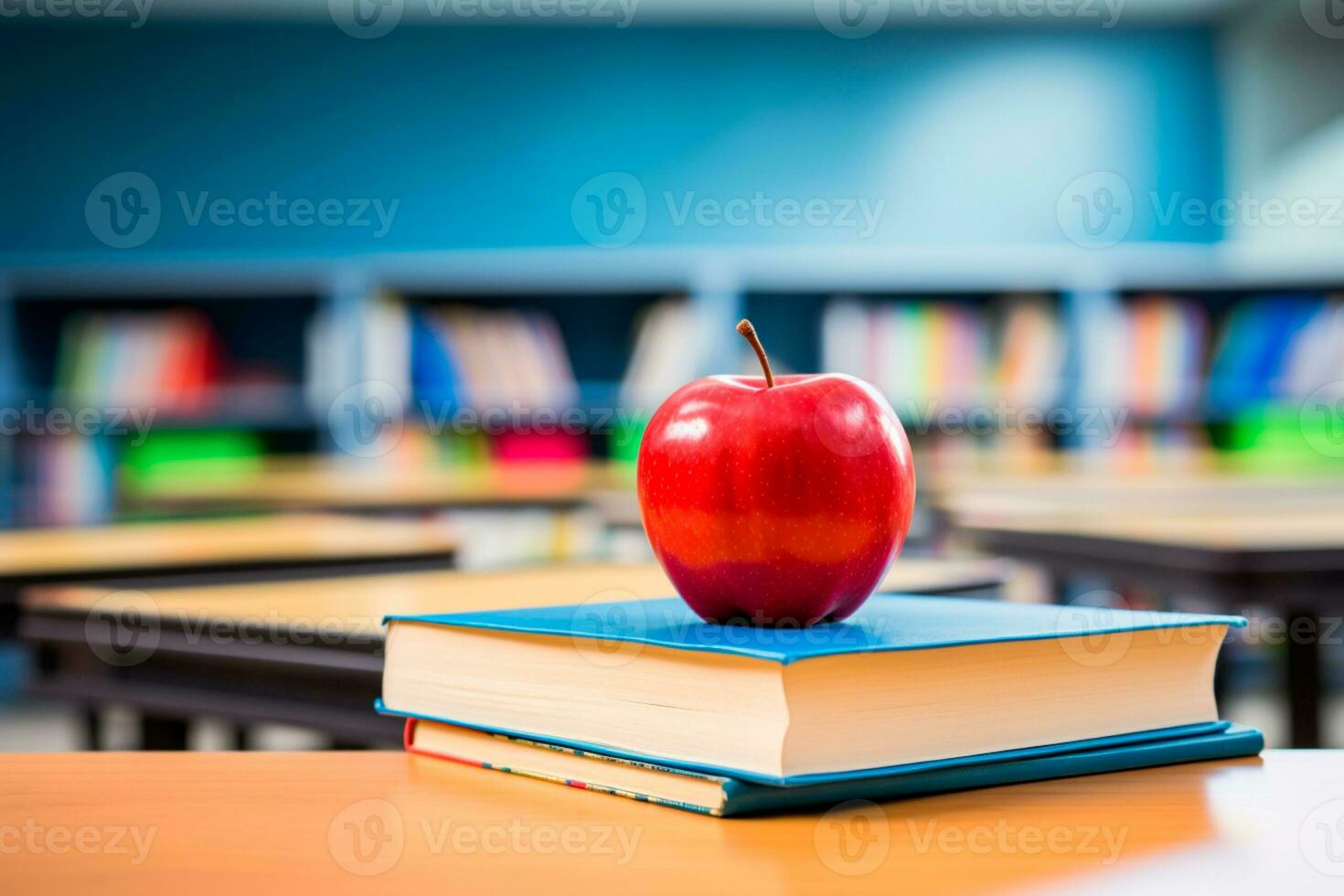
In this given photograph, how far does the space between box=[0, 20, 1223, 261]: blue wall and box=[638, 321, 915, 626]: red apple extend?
5.12 meters

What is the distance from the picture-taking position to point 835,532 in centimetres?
69

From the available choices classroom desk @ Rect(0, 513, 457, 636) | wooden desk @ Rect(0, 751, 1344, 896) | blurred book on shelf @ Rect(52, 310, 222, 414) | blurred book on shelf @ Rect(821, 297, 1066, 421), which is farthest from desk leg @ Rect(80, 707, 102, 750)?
blurred book on shelf @ Rect(821, 297, 1066, 421)

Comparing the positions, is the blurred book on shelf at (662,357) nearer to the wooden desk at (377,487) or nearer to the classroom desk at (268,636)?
the wooden desk at (377,487)

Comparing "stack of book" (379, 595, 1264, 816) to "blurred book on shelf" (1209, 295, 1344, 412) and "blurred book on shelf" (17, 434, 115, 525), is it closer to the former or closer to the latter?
"blurred book on shelf" (1209, 295, 1344, 412)

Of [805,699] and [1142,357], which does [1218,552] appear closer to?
[805,699]

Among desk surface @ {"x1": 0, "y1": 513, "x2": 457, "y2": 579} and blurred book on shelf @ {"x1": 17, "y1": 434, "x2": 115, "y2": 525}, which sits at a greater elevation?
blurred book on shelf @ {"x1": 17, "y1": 434, "x2": 115, "y2": 525}

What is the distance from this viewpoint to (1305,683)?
2.33 metres

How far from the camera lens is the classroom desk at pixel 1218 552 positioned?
1685 mm

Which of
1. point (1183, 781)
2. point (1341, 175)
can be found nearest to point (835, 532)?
point (1183, 781)

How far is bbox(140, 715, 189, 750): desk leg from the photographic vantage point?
1.67m

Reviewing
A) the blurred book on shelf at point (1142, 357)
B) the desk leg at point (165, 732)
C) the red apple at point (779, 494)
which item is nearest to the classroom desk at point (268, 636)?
the desk leg at point (165, 732)

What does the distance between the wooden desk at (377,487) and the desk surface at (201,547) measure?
4.46ft

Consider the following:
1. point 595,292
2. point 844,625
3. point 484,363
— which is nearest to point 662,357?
point 595,292

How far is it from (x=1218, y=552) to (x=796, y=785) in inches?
49.7
